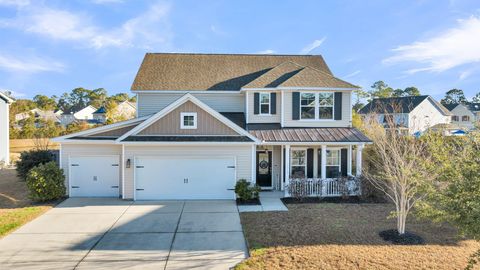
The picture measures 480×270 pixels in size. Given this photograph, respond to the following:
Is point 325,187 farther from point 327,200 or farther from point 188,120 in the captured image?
point 188,120

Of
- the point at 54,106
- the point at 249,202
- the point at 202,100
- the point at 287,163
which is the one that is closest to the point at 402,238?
the point at 249,202

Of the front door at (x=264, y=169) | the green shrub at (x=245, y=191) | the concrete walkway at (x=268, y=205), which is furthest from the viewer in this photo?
the front door at (x=264, y=169)

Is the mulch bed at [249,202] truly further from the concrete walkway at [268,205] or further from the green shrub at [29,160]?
the green shrub at [29,160]

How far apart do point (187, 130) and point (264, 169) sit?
4.46 metres

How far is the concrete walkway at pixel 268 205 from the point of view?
39.8ft

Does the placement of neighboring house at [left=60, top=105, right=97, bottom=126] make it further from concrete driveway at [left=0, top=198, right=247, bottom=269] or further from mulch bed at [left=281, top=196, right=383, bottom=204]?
mulch bed at [left=281, top=196, right=383, bottom=204]

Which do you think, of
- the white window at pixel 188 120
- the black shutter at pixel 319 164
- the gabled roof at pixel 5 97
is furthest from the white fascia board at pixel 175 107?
the gabled roof at pixel 5 97

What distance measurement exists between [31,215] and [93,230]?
3.21 meters

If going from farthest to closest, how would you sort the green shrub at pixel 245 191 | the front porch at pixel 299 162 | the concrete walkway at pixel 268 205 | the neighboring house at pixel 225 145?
the front porch at pixel 299 162 → the neighboring house at pixel 225 145 → the green shrub at pixel 245 191 → the concrete walkway at pixel 268 205

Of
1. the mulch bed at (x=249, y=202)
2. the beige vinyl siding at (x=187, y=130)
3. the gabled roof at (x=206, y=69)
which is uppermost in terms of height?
the gabled roof at (x=206, y=69)

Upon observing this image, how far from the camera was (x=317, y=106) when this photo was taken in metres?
16.1

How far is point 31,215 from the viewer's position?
11172 mm

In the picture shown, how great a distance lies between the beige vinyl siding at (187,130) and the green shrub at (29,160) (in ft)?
18.7

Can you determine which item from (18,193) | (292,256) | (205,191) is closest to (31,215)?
(18,193)
